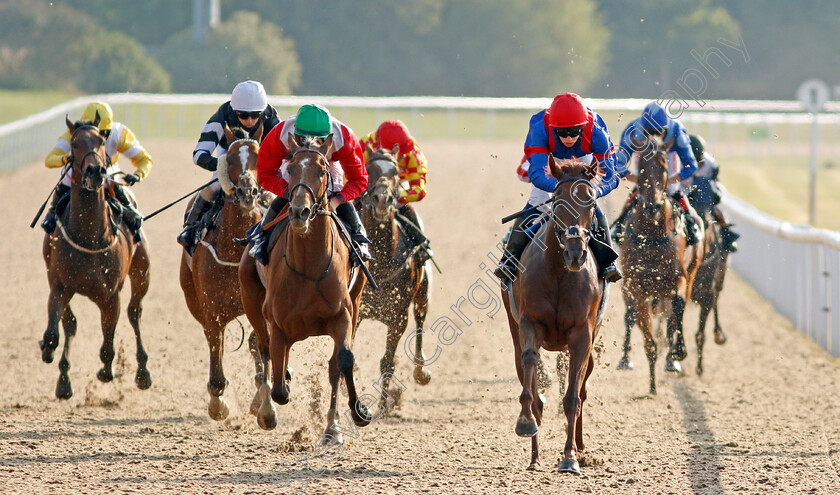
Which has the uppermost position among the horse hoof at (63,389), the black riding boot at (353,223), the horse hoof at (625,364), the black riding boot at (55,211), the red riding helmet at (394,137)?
the red riding helmet at (394,137)

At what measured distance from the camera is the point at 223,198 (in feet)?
24.2

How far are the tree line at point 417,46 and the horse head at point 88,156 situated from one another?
24340 millimetres

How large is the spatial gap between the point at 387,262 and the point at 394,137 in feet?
3.41

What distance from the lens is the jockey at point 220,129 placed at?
287 inches

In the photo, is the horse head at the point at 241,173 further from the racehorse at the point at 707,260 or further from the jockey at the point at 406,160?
the racehorse at the point at 707,260

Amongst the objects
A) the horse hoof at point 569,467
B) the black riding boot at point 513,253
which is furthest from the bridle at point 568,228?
the horse hoof at point 569,467

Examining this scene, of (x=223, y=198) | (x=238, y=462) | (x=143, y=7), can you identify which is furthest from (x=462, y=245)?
(x=143, y=7)

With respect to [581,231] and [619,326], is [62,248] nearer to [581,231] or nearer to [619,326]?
[581,231]

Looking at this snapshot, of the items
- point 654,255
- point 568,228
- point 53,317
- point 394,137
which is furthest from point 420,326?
point 568,228

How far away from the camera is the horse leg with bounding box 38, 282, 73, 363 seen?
289 inches

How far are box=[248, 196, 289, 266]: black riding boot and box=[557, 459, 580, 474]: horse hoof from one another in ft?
6.35

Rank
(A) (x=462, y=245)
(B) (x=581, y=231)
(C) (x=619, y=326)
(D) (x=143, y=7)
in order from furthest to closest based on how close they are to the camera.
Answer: (D) (x=143, y=7) → (A) (x=462, y=245) → (C) (x=619, y=326) → (B) (x=581, y=231)

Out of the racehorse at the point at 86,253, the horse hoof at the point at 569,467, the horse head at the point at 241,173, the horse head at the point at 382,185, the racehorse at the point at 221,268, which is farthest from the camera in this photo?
the horse head at the point at 382,185

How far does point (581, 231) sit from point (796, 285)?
21.1 feet
